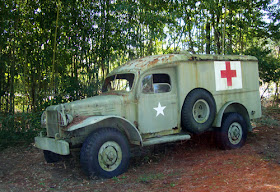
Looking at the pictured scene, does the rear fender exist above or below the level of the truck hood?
below

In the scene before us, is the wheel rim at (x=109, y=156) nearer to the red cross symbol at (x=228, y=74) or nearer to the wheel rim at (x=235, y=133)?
the wheel rim at (x=235, y=133)

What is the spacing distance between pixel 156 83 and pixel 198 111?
1.05 metres

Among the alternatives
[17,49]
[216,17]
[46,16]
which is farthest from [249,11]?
[17,49]

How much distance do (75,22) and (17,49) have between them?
1.59m

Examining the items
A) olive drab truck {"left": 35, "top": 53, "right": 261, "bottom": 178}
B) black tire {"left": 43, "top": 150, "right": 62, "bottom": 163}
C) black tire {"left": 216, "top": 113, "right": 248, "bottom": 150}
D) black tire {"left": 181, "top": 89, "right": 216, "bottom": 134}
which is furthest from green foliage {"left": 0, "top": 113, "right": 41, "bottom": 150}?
black tire {"left": 216, "top": 113, "right": 248, "bottom": 150}

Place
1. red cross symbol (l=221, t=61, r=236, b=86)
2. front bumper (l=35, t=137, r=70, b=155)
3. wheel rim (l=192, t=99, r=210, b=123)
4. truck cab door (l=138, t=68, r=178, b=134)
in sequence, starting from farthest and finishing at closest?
1. red cross symbol (l=221, t=61, r=236, b=86)
2. wheel rim (l=192, t=99, r=210, b=123)
3. truck cab door (l=138, t=68, r=178, b=134)
4. front bumper (l=35, t=137, r=70, b=155)

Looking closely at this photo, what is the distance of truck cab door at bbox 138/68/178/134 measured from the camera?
4859 mm

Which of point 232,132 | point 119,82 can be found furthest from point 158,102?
point 232,132

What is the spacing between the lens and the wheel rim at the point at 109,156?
428 centimetres

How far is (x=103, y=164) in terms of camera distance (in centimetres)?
429

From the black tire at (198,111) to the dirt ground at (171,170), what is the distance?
601 millimetres

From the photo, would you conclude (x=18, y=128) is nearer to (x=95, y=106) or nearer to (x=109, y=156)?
(x=95, y=106)

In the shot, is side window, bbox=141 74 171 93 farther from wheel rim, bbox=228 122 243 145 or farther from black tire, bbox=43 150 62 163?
black tire, bbox=43 150 62 163

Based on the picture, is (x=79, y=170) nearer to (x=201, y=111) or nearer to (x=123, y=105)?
(x=123, y=105)
